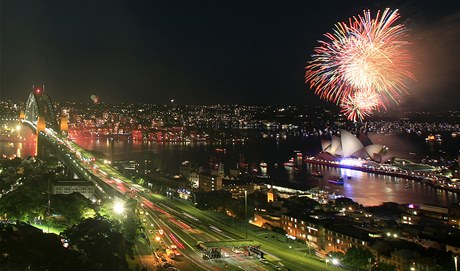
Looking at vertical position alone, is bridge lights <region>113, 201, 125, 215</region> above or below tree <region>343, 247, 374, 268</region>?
above

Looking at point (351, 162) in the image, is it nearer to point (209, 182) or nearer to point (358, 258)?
point (209, 182)

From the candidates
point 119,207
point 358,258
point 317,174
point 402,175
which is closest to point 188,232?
point 119,207

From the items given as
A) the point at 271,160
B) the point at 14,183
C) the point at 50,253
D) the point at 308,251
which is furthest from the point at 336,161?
the point at 50,253

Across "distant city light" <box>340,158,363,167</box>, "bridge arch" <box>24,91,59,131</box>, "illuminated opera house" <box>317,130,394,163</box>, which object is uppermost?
"bridge arch" <box>24,91,59,131</box>

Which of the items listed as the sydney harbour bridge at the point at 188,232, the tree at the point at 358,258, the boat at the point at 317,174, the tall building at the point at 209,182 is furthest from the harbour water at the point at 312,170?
the tree at the point at 358,258

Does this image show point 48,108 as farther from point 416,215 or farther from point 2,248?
point 2,248

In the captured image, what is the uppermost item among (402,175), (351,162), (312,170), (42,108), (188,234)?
(42,108)

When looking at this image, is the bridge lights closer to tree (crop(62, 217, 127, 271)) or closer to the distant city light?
tree (crop(62, 217, 127, 271))

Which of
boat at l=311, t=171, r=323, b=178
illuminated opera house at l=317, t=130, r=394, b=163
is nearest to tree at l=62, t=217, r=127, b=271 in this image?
boat at l=311, t=171, r=323, b=178
